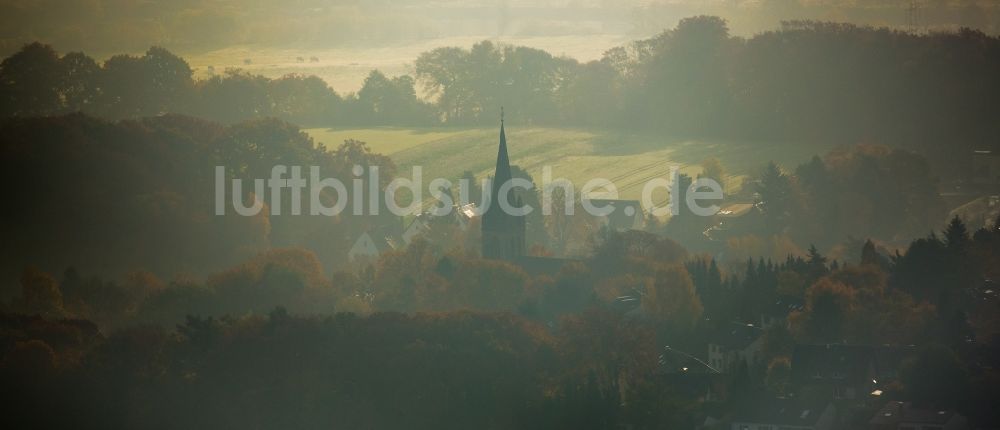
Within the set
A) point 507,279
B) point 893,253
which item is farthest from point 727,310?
point 893,253

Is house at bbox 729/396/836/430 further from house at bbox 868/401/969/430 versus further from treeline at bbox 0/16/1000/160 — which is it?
treeline at bbox 0/16/1000/160

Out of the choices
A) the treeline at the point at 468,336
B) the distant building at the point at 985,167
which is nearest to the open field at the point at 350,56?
the distant building at the point at 985,167

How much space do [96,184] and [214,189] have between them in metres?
6.81

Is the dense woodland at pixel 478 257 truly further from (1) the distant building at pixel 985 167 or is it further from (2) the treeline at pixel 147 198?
(1) the distant building at pixel 985 167

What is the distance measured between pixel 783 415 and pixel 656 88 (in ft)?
192

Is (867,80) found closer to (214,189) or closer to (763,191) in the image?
(763,191)

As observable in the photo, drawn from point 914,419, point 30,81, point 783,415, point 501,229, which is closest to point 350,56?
point 30,81

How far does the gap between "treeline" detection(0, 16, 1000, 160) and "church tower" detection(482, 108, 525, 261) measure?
28799 millimetres

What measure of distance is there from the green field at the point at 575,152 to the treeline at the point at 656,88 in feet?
8.52

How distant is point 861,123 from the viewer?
11412 cm

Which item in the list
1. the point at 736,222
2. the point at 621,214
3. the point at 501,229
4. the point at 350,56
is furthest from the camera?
the point at 350,56

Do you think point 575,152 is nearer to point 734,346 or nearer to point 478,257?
point 478,257

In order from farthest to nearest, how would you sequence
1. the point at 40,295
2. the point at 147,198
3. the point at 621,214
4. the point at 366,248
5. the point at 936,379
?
the point at 621,214 → the point at 366,248 → the point at 147,198 → the point at 40,295 → the point at 936,379

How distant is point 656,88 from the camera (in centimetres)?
12319
